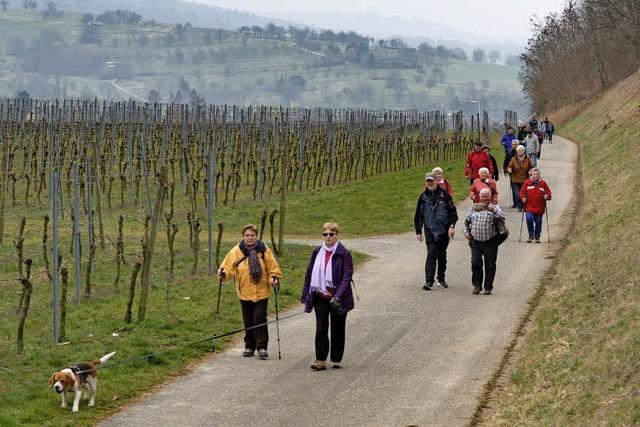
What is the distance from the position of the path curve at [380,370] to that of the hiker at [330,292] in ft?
0.90

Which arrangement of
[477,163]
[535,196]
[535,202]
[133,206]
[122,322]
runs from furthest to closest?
[133,206] → [477,163] → [535,196] → [535,202] → [122,322]

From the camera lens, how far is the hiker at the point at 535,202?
23500mm

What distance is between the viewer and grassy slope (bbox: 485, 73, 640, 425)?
10844 millimetres

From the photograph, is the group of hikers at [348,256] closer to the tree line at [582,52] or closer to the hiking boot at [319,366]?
the hiking boot at [319,366]

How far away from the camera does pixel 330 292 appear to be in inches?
532

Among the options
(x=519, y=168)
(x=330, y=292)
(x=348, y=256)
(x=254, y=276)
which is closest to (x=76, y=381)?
(x=254, y=276)

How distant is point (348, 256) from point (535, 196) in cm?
1074

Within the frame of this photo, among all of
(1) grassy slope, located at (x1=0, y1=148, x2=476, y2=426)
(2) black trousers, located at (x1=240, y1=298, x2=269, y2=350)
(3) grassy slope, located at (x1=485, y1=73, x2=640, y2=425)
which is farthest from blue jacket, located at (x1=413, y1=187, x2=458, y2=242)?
(2) black trousers, located at (x1=240, y1=298, x2=269, y2=350)

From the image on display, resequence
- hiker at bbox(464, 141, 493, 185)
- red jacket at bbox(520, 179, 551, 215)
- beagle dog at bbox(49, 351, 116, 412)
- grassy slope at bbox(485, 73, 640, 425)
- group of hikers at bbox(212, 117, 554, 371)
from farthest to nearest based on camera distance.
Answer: hiker at bbox(464, 141, 493, 185)
red jacket at bbox(520, 179, 551, 215)
group of hikers at bbox(212, 117, 554, 371)
beagle dog at bbox(49, 351, 116, 412)
grassy slope at bbox(485, 73, 640, 425)

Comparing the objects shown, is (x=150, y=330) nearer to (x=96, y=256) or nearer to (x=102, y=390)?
(x=102, y=390)

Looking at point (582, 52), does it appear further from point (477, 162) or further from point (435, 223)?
point (435, 223)

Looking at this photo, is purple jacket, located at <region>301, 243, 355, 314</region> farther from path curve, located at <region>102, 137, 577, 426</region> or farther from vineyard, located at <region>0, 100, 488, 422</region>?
vineyard, located at <region>0, 100, 488, 422</region>

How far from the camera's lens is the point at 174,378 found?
13.2 m

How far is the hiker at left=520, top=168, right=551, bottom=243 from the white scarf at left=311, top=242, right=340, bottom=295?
1063cm
